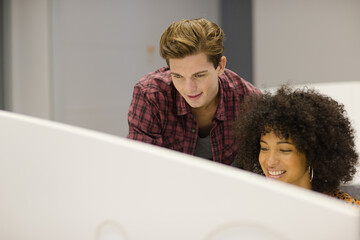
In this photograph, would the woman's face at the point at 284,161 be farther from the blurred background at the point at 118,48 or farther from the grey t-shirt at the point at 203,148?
the blurred background at the point at 118,48

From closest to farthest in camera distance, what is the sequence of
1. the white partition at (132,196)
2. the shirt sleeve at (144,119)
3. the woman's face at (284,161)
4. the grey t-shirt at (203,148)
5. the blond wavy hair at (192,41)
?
the white partition at (132,196) < the woman's face at (284,161) < the blond wavy hair at (192,41) < the shirt sleeve at (144,119) < the grey t-shirt at (203,148)

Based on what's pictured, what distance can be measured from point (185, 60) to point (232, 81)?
0.32 meters

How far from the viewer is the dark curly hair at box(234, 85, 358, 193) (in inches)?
39.1

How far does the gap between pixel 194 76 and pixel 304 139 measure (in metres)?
0.37

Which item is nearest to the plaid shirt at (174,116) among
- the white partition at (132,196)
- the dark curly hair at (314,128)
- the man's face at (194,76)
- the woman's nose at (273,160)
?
the man's face at (194,76)

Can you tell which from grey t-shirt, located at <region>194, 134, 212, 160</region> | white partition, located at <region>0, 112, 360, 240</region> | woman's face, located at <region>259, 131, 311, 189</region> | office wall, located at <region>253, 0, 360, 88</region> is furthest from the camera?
office wall, located at <region>253, 0, 360, 88</region>

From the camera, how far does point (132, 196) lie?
40cm

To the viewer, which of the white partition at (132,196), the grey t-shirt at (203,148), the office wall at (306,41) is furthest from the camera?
the office wall at (306,41)

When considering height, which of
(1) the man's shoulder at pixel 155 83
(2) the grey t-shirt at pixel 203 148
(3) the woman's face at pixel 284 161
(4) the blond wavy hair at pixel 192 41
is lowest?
(2) the grey t-shirt at pixel 203 148

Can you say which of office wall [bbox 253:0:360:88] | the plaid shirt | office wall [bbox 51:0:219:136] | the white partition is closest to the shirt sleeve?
the plaid shirt

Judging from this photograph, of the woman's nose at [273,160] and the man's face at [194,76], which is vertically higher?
the man's face at [194,76]

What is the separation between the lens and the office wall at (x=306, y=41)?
2.83 meters

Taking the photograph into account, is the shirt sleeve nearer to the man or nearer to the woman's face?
the man

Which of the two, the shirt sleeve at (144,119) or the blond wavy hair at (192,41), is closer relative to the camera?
the blond wavy hair at (192,41)
